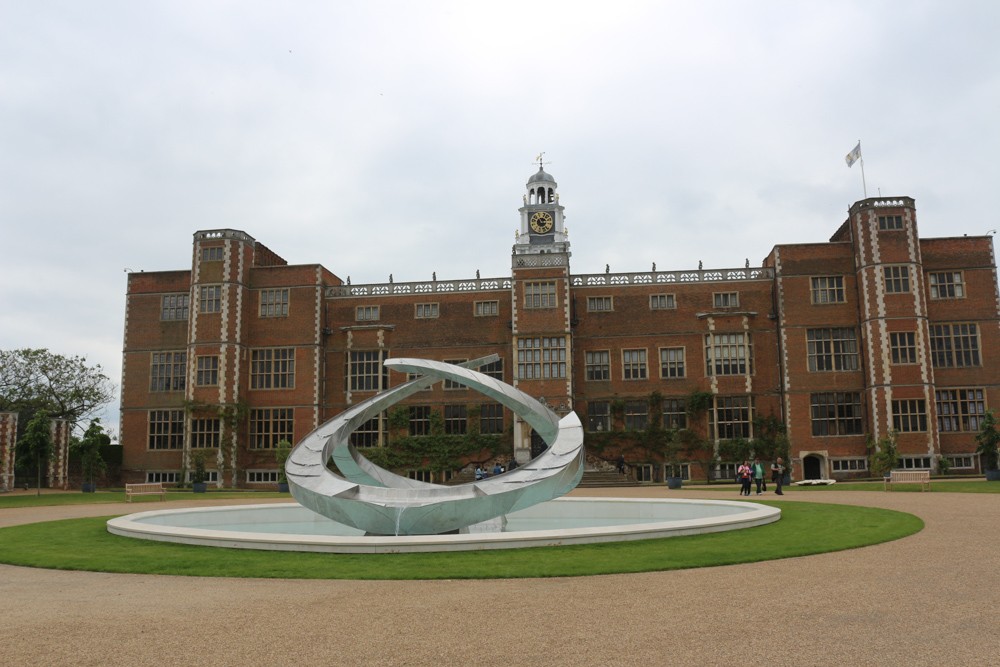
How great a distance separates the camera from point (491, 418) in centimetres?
4041

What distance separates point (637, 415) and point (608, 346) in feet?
12.6

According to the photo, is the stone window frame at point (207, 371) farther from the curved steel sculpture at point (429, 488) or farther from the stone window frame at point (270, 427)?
the curved steel sculpture at point (429, 488)

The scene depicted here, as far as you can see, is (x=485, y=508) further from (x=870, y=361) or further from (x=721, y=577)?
(x=870, y=361)

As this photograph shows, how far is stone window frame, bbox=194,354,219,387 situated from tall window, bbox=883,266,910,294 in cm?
3342

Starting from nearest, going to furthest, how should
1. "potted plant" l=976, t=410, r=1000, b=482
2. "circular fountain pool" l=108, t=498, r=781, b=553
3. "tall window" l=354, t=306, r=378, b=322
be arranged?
"circular fountain pool" l=108, t=498, r=781, b=553
"potted plant" l=976, t=410, r=1000, b=482
"tall window" l=354, t=306, r=378, b=322

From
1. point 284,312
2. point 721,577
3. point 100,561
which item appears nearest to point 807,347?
point 284,312

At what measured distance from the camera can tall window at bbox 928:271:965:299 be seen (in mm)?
37781

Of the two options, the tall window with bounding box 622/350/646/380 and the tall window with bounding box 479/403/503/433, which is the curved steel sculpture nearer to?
the tall window with bounding box 479/403/503/433

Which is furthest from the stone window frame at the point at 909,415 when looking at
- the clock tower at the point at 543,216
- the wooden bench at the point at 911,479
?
the clock tower at the point at 543,216

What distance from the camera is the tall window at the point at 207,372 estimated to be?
39625mm

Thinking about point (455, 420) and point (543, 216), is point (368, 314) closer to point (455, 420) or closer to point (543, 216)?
point (455, 420)

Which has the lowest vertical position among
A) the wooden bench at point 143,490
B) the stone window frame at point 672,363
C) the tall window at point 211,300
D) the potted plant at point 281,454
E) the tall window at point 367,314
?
the wooden bench at point 143,490

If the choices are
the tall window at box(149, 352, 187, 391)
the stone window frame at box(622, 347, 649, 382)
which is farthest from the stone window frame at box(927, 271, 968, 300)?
the tall window at box(149, 352, 187, 391)

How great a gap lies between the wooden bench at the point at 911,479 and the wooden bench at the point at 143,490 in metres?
26.6
